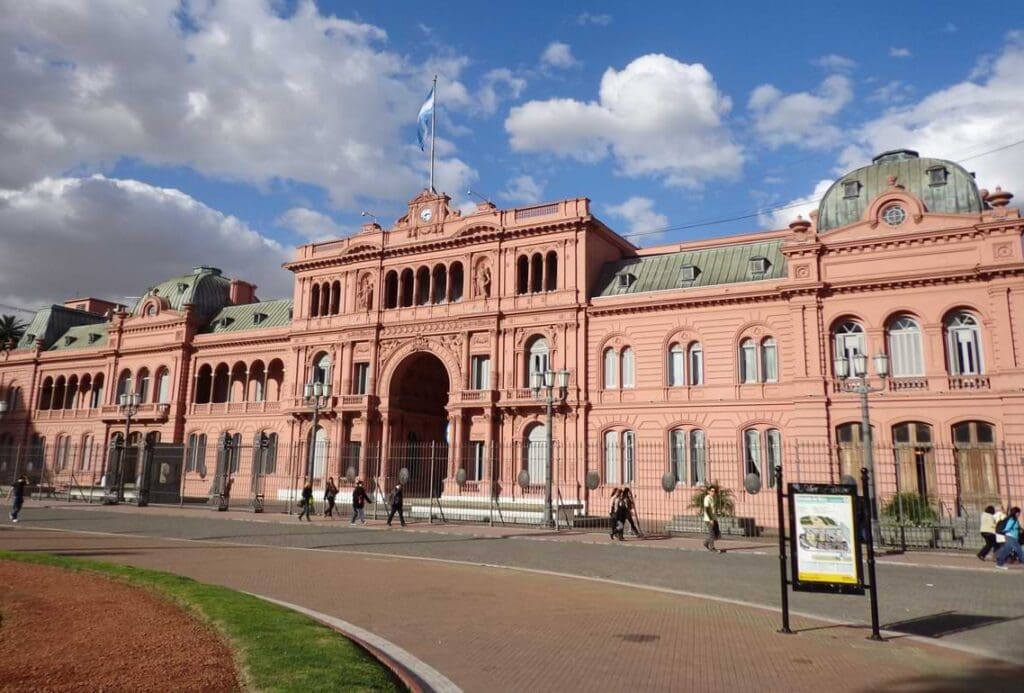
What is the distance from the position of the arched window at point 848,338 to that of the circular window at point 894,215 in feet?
15.5

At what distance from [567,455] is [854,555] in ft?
90.1

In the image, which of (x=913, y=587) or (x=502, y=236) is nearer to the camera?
(x=913, y=587)

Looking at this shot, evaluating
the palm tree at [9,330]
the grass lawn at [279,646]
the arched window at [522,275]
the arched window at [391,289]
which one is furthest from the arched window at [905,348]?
the palm tree at [9,330]

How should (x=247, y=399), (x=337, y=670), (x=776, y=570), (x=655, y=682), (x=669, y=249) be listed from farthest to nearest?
(x=247, y=399)
(x=669, y=249)
(x=776, y=570)
(x=655, y=682)
(x=337, y=670)

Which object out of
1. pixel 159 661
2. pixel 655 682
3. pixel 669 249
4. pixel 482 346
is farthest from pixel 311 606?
pixel 669 249

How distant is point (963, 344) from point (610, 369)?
1596 cm

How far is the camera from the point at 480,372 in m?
42.1

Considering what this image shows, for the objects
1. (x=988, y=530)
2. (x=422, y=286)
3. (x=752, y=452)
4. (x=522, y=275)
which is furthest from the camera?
(x=422, y=286)

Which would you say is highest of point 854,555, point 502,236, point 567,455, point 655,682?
point 502,236

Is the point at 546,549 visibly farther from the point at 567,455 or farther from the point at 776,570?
the point at 567,455

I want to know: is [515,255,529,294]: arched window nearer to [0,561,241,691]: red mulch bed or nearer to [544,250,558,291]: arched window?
[544,250,558,291]: arched window

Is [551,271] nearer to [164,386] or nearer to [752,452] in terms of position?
[752,452]

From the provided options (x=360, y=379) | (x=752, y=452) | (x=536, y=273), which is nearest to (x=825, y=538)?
(x=752, y=452)

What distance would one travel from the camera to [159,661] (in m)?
7.54
